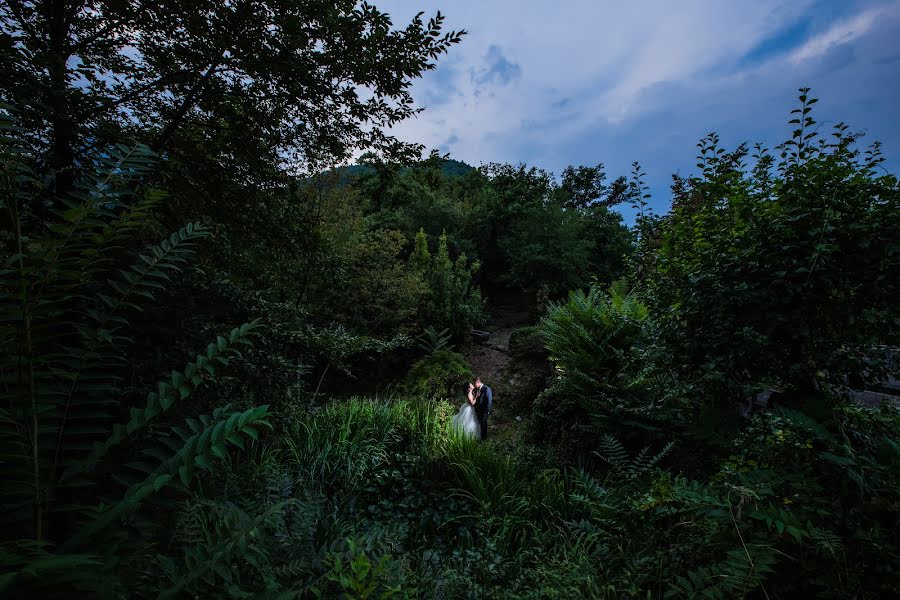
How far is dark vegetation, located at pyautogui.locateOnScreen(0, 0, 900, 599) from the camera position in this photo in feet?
3.76

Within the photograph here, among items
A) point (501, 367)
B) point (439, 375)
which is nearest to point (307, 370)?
point (439, 375)

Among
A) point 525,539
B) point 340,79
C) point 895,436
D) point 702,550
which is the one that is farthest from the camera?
point 525,539

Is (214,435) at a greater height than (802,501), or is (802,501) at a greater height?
(214,435)

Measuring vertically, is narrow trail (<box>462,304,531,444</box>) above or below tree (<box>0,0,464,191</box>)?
below

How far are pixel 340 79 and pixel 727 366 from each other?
3.61 metres

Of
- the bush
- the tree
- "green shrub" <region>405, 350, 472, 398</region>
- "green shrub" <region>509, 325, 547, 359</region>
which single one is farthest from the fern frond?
"green shrub" <region>509, 325, 547, 359</region>

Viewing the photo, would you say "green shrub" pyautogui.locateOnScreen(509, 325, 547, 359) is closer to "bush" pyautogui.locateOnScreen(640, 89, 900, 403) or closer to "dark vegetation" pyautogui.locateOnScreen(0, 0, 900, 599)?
"dark vegetation" pyautogui.locateOnScreen(0, 0, 900, 599)

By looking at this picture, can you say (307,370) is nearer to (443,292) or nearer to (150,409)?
(150,409)

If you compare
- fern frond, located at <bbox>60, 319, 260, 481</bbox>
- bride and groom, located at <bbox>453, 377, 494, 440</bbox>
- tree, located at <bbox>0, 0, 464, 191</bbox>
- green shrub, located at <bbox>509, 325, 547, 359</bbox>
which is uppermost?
tree, located at <bbox>0, 0, 464, 191</bbox>

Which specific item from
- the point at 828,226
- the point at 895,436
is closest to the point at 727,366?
the point at 895,436

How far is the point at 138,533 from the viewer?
3.78 feet

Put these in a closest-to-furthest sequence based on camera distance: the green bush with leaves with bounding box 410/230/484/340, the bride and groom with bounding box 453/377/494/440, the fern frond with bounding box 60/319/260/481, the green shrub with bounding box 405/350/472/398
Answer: the fern frond with bounding box 60/319/260/481 → the bride and groom with bounding box 453/377/494/440 → the green shrub with bounding box 405/350/472/398 → the green bush with leaves with bounding box 410/230/484/340

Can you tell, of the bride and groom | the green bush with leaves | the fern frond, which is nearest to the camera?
the fern frond

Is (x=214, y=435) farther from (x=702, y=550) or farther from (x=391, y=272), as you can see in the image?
(x=391, y=272)
